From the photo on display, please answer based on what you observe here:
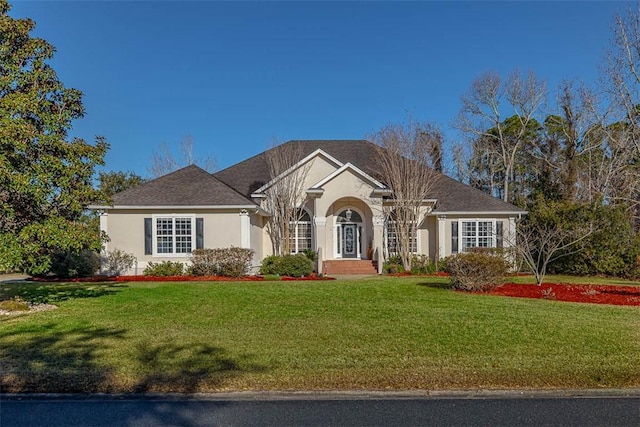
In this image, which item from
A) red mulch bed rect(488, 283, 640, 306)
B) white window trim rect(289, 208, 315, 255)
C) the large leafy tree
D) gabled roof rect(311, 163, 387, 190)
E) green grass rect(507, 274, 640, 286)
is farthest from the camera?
white window trim rect(289, 208, 315, 255)

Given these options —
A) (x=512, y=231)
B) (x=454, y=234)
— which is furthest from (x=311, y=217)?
(x=512, y=231)

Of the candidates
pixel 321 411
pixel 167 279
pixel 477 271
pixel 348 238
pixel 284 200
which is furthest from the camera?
pixel 348 238

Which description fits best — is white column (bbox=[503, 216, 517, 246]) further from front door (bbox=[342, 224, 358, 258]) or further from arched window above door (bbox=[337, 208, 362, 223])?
front door (bbox=[342, 224, 358, 258])

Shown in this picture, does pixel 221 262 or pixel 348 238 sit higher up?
pixel 348 238

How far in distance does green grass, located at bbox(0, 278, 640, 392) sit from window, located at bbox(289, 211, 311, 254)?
11.6m

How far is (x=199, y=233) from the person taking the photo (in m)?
20.6

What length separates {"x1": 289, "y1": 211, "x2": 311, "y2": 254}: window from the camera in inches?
950

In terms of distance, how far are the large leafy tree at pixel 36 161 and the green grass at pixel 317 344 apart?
1677 millimetres

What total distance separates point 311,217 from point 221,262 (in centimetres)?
604

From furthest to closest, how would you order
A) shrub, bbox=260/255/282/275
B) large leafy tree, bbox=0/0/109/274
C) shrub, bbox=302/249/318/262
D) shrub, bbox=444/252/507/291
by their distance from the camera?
shrub, bbox=302/249/318/262
shrub, bbox=260/255/282/275
shrub, bbox=444/252/507/291
large leafy tree, bbox=0/0/109/274

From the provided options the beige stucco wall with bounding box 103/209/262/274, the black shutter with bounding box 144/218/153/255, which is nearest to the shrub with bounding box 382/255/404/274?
the beige stucco wall with bounding box 103/209/262/274

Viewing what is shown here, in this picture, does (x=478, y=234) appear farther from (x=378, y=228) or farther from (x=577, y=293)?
(x=577, y=293)

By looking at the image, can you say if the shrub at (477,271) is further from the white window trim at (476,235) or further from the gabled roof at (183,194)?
the gabled roof at (183,194)

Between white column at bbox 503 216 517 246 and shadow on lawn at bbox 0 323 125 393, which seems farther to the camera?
white column at bbox 503 216 517 246
